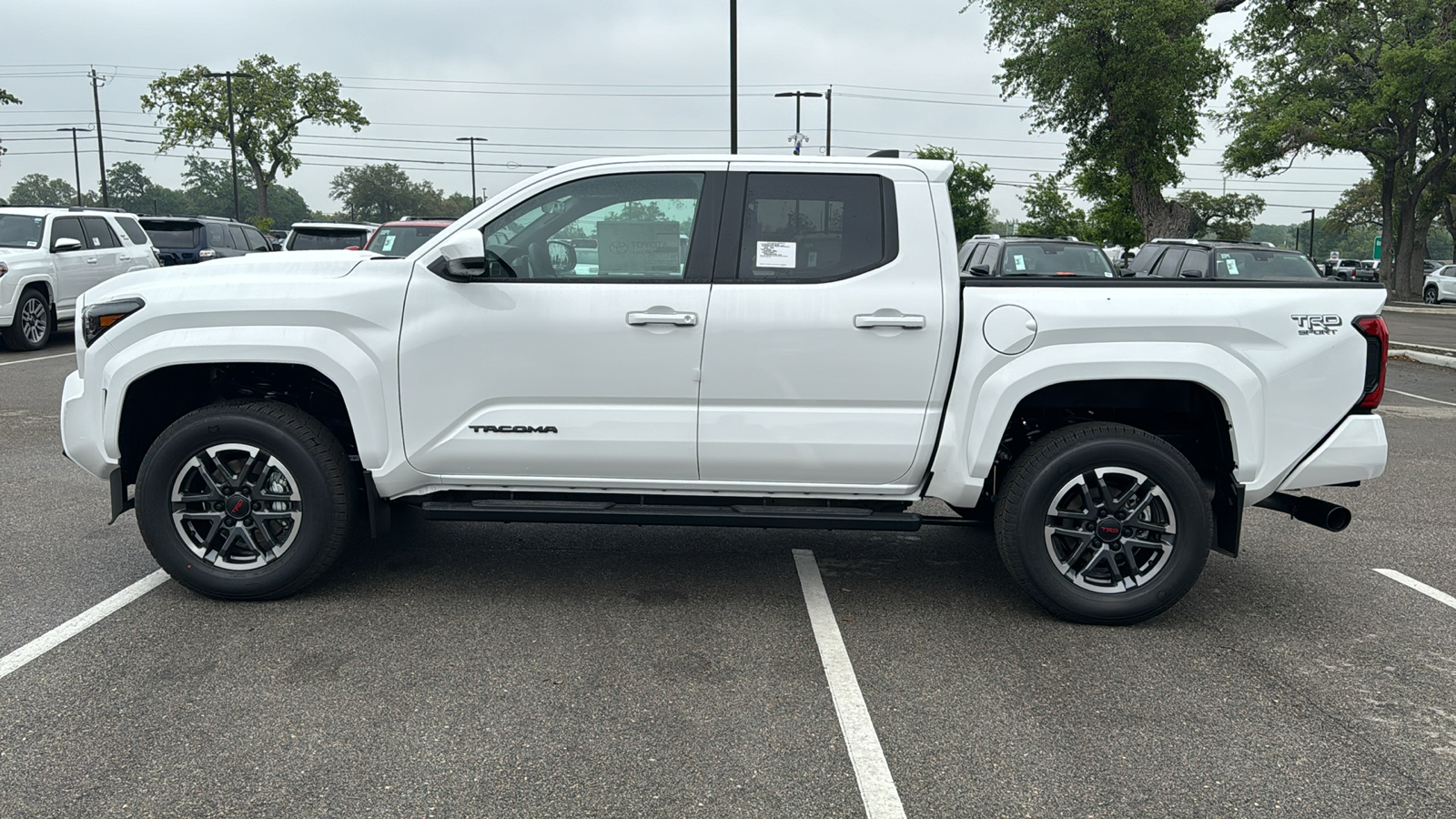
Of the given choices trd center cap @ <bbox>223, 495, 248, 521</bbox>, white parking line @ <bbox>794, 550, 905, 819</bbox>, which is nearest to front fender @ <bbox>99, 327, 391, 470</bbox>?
trd center cap @ <bbox>223, 495, 248, 521</bbox>

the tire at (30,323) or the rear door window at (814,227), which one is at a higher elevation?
the rear door window at (814,227)

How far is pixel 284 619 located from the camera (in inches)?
176

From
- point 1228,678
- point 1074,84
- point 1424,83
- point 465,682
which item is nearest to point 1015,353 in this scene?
point 1228,678

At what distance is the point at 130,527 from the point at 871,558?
13.0ft

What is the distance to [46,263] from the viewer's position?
47.0 ft

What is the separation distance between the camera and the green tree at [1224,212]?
9169 cm

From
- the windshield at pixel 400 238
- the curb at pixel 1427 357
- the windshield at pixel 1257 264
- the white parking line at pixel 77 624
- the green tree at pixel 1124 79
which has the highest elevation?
the green tree at pixel 1124 79

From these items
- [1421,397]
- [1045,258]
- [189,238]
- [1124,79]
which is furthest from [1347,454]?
[1124,79]

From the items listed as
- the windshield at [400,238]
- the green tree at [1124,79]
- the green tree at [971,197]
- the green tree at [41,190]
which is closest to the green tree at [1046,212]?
the green tree at [971,197]

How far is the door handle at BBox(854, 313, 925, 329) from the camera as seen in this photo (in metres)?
4.36

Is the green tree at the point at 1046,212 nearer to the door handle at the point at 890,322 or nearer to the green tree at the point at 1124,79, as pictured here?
the green tree at the point at 1124,79

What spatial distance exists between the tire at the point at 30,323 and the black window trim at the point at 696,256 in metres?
12.3

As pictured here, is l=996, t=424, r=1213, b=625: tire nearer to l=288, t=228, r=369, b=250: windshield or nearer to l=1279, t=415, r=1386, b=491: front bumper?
l=1279, t=415, r=1386, b=491: front bumper

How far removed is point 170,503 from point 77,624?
1.90 feet
